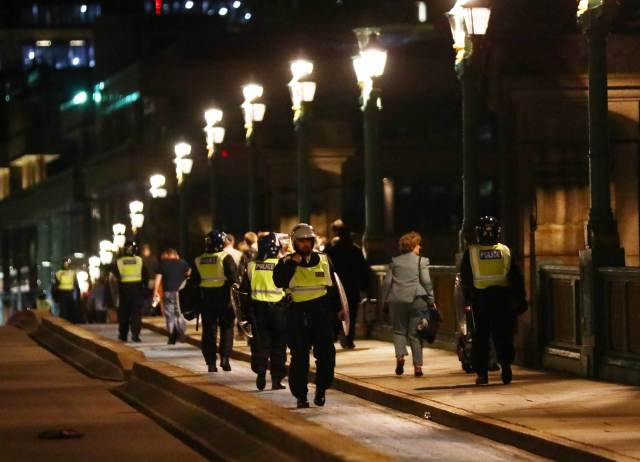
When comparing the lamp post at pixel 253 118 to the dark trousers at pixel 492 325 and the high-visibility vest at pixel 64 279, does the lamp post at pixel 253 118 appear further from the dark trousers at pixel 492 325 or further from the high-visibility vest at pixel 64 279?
the dark trousers at pixel 492 325

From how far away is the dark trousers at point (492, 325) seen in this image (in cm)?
1867

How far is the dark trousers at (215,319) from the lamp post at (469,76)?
326 cm

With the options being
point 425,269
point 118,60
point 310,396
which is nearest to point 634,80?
point 425,269

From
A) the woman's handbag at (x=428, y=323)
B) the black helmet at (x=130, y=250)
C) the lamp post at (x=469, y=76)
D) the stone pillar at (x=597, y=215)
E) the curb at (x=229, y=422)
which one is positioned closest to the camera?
the curb at (x=229, y=422)

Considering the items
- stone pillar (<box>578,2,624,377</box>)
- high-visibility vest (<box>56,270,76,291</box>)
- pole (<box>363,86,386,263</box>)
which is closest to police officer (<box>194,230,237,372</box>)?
stone pillar (<box>578,2,624,377</box>)

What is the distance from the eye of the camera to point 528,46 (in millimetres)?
23516

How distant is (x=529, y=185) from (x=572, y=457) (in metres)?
11.1

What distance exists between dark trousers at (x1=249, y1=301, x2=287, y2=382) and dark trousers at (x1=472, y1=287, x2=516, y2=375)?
2.34m

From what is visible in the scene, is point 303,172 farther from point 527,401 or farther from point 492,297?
point 527,401

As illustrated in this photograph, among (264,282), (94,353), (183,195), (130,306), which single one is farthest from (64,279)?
(264,282)

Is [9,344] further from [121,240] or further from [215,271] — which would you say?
[121,240]

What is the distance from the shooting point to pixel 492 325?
741 inches

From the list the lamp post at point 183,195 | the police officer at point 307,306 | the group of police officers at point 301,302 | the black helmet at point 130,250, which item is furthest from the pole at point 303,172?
the lamp post at point 183,195

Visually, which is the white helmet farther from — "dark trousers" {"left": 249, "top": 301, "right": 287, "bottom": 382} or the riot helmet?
"dark trousers" {"left": 249, "top": 301, "right": 287, "bottom": 382}
